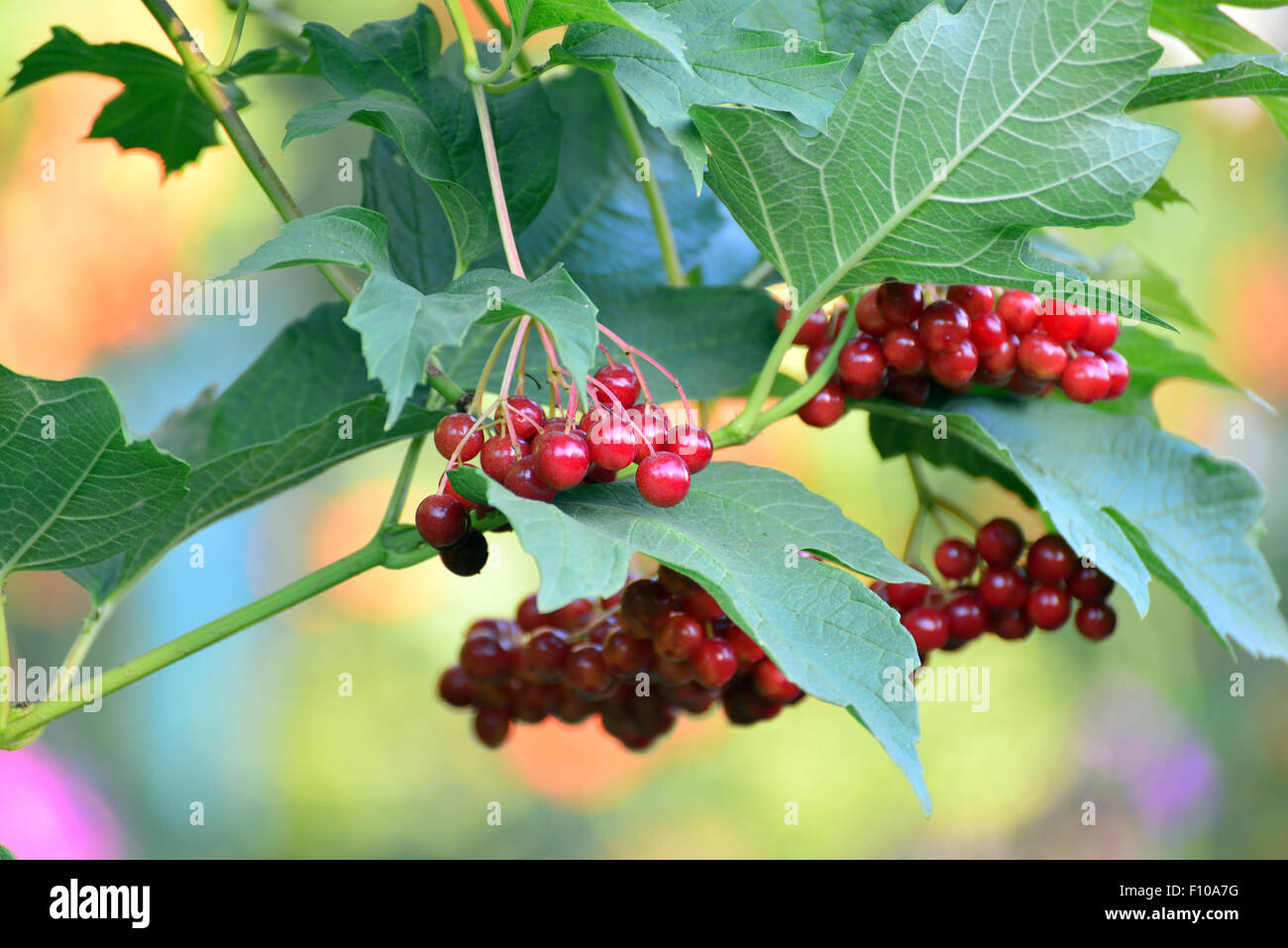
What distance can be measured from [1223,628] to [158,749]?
149cm

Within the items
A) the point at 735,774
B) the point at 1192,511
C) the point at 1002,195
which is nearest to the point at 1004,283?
the point at 1002,195

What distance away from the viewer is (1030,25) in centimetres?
35

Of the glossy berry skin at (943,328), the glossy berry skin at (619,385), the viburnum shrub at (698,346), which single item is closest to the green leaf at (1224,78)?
the viburnum shrub at (698,346)

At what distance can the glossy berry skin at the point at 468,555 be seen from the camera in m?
0.37

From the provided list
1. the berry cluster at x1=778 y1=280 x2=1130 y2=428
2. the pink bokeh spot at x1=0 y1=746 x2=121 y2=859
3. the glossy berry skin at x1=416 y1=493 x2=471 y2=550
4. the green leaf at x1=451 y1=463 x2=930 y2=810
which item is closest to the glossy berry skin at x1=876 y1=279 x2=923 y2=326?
the berry cluster at x1=778 y1=280 x2=1130 y2=428

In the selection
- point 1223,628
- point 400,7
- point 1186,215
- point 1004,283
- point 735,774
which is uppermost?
point 400,7

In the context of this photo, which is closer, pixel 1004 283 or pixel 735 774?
pixel 1004 283

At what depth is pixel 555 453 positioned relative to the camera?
331 mm

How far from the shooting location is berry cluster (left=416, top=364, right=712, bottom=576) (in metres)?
0.34

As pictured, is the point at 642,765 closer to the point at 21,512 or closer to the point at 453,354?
the point at 453,354

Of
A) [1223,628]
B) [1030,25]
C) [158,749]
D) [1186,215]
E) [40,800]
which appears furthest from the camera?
[1186,215]

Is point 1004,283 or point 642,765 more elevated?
point 1004,283

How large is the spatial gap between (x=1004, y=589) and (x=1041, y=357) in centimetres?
14

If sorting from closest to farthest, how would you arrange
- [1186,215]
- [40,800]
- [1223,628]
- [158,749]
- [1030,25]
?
[1030,25] → [1223,628] → [40,800] → [158,749] → [1186,215]
